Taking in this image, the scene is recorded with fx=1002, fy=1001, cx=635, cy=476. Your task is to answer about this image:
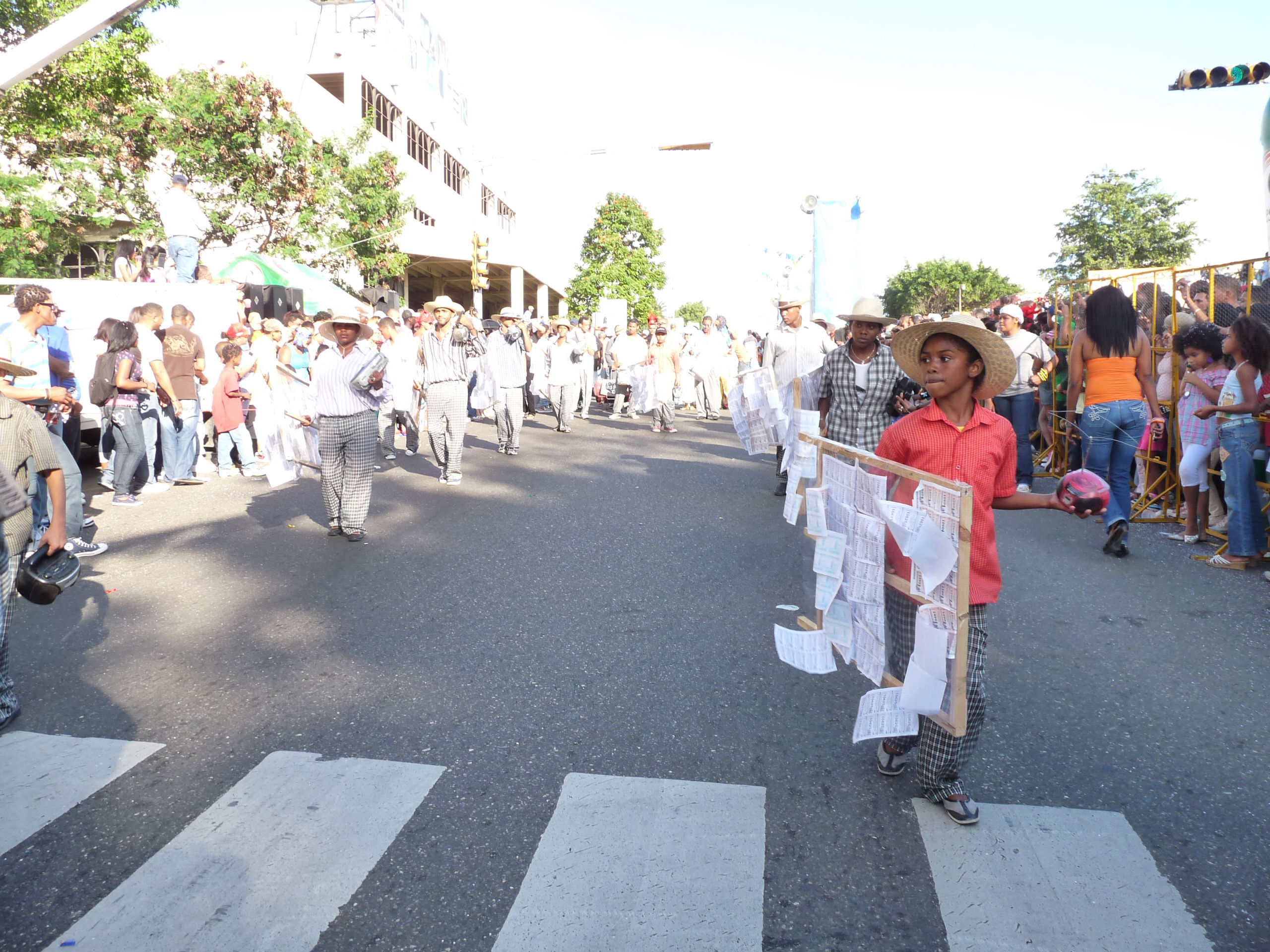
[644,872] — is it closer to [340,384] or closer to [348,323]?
[340,384]

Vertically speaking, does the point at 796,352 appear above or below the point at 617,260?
below

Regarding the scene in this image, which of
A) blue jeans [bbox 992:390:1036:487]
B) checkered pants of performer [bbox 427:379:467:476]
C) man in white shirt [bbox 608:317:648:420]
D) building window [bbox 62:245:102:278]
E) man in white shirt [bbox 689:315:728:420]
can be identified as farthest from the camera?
building window [bbox 62:245:102:278]

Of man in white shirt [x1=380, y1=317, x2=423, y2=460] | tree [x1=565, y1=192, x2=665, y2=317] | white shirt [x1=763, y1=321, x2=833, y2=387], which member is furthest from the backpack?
tree [x1=565, y1=192, x2=665, y2=317]

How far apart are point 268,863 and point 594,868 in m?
1.03

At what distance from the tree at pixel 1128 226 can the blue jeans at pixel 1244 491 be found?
56.4 metres

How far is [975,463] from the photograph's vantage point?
11.3ft

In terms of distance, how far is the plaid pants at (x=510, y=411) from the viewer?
13742 millimetres

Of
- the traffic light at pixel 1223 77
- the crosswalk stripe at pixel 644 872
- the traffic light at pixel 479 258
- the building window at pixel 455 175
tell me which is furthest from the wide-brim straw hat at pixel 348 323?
the building window at pixel 455 175

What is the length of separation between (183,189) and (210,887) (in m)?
13.6

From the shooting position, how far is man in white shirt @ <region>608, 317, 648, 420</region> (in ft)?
67.2

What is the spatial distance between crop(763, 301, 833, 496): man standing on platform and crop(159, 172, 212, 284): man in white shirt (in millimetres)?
8860

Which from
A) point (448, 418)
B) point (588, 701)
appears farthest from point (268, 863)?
point (448, 418)

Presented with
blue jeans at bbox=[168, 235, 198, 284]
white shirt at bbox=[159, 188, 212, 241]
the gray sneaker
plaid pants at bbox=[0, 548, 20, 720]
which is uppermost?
white shirt at bbox=[159, 188, 212, 241]

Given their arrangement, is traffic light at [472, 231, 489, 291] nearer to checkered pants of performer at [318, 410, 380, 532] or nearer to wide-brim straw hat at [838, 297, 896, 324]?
checkered pants of performer at [318, 410, 380, 532]
